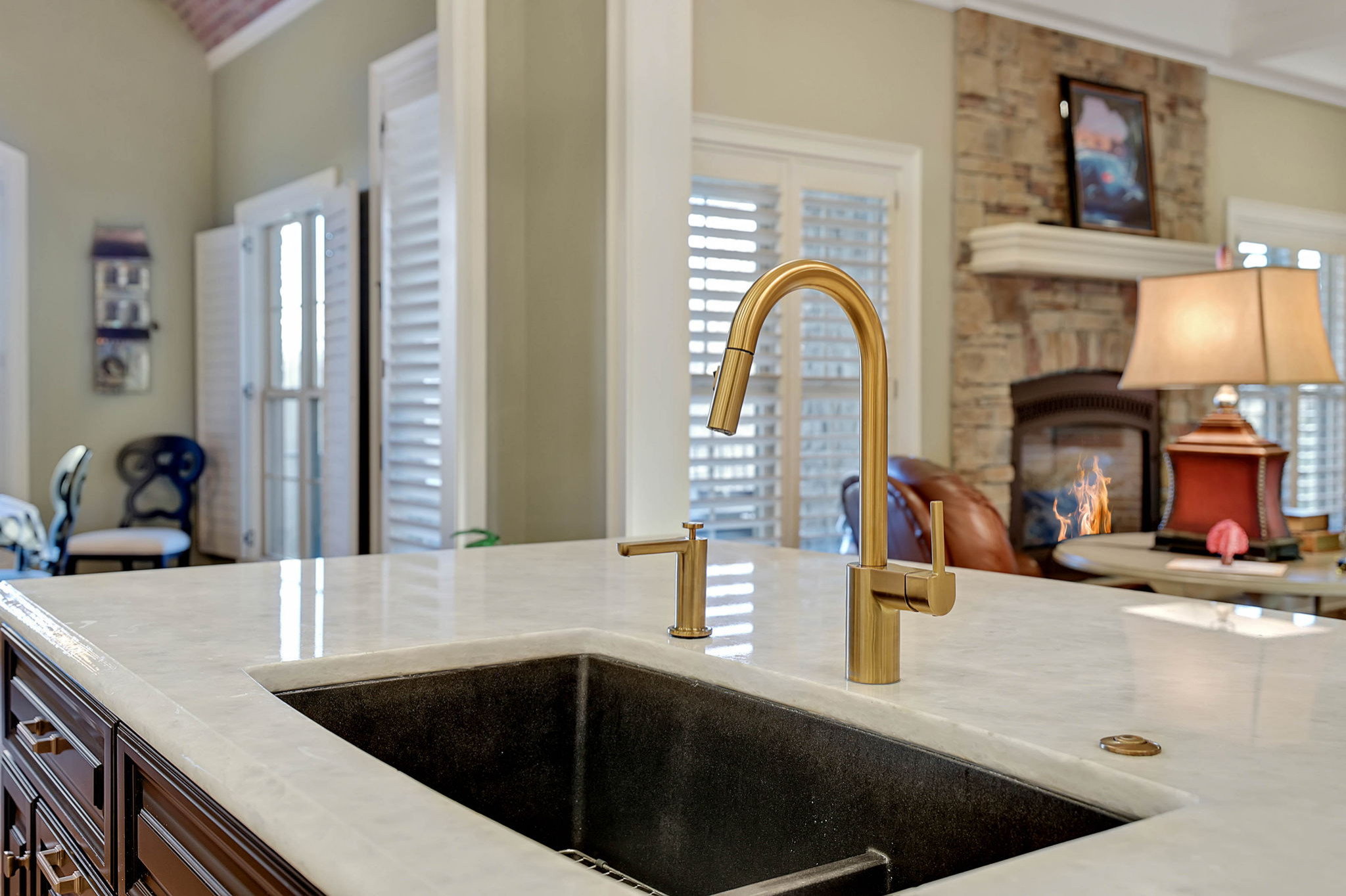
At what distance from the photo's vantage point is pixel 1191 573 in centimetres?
299

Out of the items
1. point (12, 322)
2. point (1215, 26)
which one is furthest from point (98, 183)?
point (1215, 26)

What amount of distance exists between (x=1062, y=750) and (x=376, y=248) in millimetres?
4156

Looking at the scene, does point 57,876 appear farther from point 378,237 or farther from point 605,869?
point 378,237

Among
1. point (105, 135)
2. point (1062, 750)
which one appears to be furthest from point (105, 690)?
point (105, 135)

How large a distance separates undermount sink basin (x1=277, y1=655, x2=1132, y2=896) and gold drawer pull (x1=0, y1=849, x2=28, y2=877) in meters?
0.57

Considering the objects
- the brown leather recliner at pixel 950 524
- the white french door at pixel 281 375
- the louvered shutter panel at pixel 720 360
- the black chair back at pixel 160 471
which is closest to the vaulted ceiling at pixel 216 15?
the white french door at pixel 281 375

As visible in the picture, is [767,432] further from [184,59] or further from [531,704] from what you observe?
[184,59]

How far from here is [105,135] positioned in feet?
19.2

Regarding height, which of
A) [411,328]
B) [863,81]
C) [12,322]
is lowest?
[411,328]

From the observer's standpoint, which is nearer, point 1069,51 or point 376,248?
point 376,248

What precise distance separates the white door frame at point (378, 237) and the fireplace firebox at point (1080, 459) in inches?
107

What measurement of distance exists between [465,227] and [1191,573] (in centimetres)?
225

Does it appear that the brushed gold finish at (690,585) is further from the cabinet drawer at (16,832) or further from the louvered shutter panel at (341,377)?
the louvered shutter panel at (341,377)

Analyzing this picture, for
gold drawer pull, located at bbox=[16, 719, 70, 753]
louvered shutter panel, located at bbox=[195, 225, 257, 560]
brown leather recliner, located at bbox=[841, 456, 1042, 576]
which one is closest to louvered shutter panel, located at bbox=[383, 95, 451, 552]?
brown leather recliner, located at bbox=[841, 456, 1042, 576]
